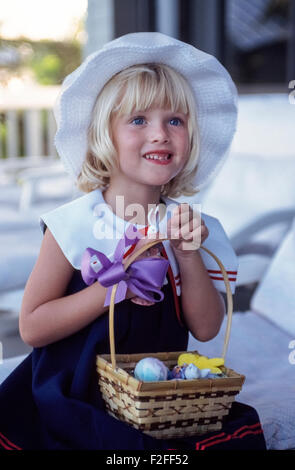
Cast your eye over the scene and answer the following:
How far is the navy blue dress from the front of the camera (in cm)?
119

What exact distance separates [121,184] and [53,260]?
0.81 ft

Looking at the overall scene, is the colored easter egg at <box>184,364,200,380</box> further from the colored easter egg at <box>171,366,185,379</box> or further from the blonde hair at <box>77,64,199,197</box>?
the blonde hair at <box>77,64,199,197</box>

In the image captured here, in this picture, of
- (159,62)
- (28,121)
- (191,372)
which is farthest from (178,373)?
(28,121)

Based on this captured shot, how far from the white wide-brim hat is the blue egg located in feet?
1.84

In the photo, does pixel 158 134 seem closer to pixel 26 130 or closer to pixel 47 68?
pixel 26 130

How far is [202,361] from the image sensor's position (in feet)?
4.07

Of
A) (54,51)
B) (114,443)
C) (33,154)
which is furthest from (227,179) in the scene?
(54,51)

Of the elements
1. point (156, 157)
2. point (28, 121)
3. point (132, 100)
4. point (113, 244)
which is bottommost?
point (28, 121)

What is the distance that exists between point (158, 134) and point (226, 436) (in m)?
0.63

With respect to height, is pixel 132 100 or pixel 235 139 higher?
pixel 132 100

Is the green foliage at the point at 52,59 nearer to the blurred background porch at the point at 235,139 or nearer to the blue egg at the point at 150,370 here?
the blurred background porch at the point at 235,139

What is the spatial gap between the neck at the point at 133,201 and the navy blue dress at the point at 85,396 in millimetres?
171

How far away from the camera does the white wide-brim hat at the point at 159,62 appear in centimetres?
139

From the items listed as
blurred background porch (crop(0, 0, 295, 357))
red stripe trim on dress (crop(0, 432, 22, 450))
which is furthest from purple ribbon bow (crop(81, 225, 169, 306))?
blurred background porch (crop(0, 0, 295, 357))
